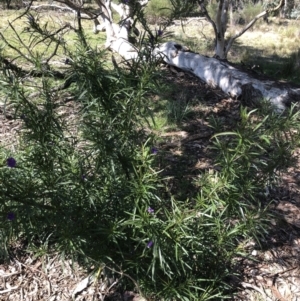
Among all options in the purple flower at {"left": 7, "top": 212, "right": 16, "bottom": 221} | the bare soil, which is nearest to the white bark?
the bare soil

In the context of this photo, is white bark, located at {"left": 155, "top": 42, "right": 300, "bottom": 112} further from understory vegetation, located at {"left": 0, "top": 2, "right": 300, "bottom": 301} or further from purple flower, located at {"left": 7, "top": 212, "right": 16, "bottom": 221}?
purple flower, located at {"left": 7, "top": 212, "right": 16, "bottom": 221}

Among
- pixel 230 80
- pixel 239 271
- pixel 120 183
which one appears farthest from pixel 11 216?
pixel 230 80

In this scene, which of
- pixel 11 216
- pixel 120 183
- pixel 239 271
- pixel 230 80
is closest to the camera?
pixel 11 216

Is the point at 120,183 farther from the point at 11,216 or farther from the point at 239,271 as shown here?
the point at 239,271

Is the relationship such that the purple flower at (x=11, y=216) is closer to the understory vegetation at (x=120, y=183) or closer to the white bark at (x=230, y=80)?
the understory vegetation at (x=120, y=183)

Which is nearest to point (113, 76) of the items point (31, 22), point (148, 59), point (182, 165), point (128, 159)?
point (148, 59)

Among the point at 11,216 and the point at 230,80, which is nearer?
the point at 11,216

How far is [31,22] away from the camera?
7.03 ft

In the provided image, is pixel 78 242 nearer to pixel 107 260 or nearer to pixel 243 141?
pixel 107 260

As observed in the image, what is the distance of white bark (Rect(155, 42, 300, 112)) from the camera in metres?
5.06

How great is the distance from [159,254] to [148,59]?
3.19ft

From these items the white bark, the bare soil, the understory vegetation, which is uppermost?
the understory vegetation

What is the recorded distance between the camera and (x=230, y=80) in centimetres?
578

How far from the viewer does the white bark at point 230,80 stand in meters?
5.06
